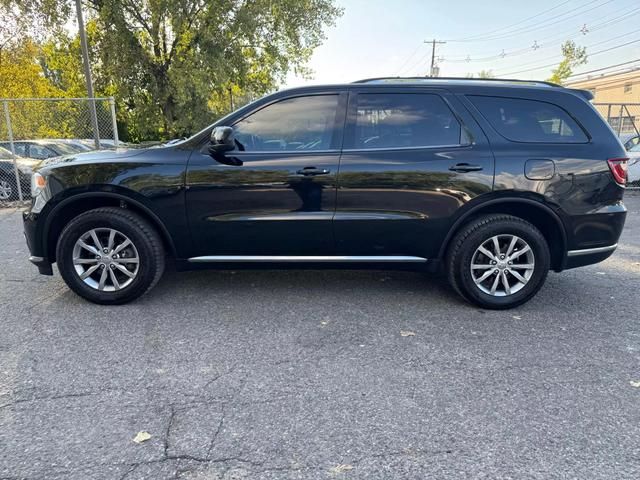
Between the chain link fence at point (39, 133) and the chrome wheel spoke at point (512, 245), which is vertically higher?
the chain link fence at point (39, 133)

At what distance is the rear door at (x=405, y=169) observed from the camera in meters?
3.65

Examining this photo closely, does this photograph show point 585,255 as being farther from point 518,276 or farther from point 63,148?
point 63,148

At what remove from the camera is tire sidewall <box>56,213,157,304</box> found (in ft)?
12.1

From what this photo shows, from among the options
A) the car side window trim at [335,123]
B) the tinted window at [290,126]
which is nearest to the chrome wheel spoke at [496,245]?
the car side window trim at [335,123]

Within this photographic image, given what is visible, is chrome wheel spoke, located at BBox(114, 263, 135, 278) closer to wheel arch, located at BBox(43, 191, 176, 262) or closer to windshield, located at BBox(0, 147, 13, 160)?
wheel arch, located at BBox(43, 191, 176, 262)

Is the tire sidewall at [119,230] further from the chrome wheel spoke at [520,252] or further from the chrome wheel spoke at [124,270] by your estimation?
the chrome wheel spoke at [520,252]

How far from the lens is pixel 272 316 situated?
3672 mm

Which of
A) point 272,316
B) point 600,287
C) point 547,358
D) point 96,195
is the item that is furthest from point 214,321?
point 600,287

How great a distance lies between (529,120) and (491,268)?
1.28 metres

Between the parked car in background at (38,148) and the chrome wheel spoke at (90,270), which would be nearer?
the chrome wheel spoke at (90,270)

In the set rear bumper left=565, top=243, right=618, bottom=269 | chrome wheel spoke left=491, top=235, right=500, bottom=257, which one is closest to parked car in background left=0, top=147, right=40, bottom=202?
chrome wheel spoke left=491, top=235, right=500, bottom=257

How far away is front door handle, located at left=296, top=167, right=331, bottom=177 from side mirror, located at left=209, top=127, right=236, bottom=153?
585 millimetres

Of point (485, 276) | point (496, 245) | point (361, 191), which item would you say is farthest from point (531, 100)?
point (361, 191)

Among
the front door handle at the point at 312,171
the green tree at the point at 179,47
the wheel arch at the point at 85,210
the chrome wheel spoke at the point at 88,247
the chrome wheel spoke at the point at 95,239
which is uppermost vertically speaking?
the green tree at the point at 179,47
